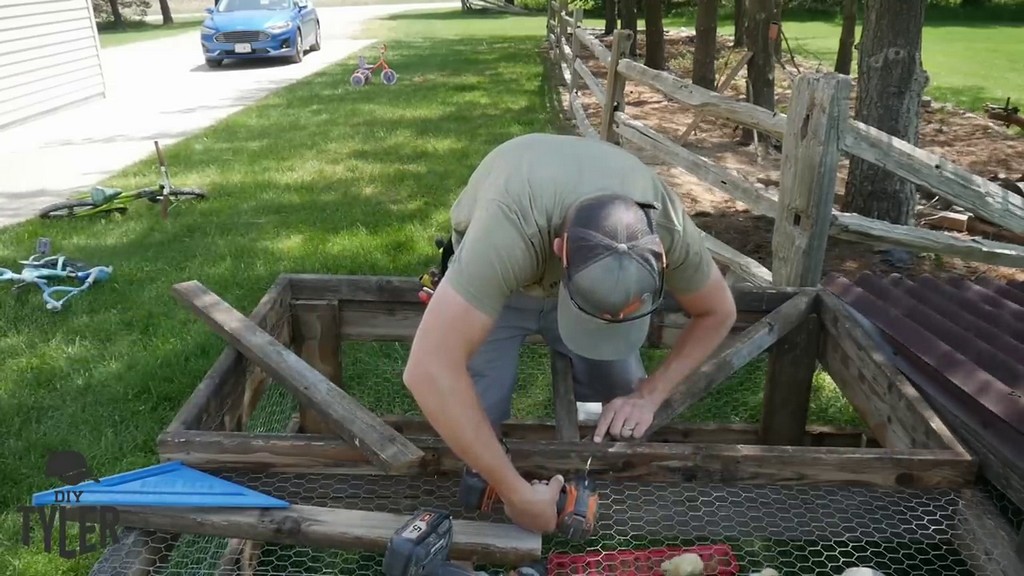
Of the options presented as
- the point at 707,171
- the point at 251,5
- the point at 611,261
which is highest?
the point at 251,5

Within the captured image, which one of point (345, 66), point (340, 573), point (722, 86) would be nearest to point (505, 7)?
point (345, 66)

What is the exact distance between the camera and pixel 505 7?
129ft

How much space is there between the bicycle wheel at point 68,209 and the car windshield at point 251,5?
11743mm

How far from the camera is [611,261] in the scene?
5.24ft

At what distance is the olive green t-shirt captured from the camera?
1.73 m

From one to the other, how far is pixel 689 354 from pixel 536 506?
71cm

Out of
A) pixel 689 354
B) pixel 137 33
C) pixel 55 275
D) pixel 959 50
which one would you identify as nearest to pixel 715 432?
pixel 689 354

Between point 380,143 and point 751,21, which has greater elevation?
point 751,21

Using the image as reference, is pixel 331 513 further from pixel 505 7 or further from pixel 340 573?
pixel 505 7

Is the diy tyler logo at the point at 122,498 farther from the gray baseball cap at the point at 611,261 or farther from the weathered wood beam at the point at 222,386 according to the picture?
the gray baseball cap at the point at 611,261

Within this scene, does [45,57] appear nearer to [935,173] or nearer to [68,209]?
[68,209]

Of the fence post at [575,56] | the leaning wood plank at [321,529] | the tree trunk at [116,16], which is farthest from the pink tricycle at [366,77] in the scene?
the tree trunk at [116,16]

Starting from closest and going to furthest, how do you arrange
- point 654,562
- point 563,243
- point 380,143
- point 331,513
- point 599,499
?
point 563,243, point 331,513, point 599,499, point 654,562, point 380,143

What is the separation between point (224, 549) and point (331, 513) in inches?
33.8
